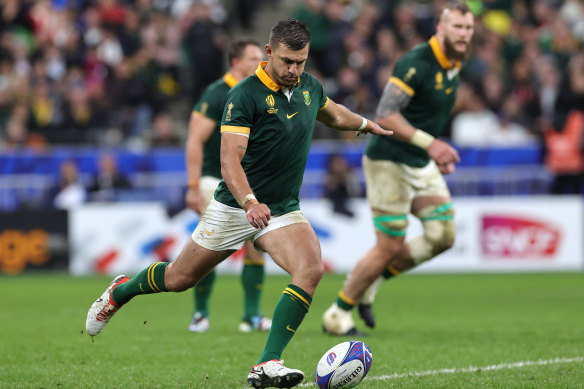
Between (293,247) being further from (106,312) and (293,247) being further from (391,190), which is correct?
(391,190)

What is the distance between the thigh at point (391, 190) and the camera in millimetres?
9094

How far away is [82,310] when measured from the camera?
11633 millimetres

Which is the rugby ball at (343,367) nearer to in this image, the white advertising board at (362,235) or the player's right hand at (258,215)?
the player's right hand at (258,215)

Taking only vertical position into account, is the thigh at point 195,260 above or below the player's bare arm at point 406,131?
below

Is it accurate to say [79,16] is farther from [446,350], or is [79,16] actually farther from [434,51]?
[446,350]

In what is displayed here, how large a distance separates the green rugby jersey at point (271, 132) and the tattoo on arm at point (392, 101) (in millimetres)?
2317

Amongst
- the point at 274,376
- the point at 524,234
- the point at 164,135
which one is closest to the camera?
the point at 274,376

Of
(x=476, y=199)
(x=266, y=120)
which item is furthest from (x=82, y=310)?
(x=476, y=199)

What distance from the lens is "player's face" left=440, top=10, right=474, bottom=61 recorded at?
8.93 meters

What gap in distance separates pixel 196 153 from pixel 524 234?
9.19 metres

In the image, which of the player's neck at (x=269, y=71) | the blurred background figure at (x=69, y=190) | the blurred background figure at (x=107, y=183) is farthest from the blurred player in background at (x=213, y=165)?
the blurred background figure at (x=69, y=190)

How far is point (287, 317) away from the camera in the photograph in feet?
19.7

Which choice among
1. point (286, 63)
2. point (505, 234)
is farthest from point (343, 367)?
point (505, 234)

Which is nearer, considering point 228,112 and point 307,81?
point 228,112
